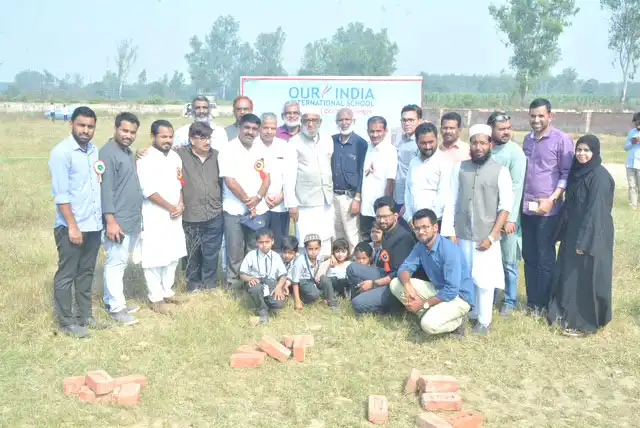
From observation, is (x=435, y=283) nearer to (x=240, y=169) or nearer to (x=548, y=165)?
(x=548, y=165)

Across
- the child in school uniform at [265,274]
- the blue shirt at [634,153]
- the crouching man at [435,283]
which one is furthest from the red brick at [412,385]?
the blue shirt at [634,153]

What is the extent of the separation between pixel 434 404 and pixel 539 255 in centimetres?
230

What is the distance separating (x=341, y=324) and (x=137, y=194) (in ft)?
7.36

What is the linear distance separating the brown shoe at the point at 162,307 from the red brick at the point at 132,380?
1.48m

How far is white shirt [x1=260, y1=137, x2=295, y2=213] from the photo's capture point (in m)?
6.26

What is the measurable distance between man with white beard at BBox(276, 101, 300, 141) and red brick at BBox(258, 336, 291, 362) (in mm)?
2710

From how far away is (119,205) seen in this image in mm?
5391

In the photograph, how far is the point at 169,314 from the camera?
580 centimetres

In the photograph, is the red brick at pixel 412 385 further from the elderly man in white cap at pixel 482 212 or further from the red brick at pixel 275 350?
the elderly man in white cap at pixel 482 212

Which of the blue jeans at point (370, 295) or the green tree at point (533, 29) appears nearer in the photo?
the blue jeans at point (370, 295)

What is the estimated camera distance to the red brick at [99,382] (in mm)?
4102

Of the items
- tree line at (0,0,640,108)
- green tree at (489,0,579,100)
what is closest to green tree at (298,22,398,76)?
tree line at (0,0,640,108)

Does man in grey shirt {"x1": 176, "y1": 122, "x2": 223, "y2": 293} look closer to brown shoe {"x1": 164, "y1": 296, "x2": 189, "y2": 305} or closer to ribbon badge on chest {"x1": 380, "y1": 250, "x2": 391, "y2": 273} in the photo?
brown shoe {"x1": 164, "y1": 296, "x2": 189, "y2": 305}

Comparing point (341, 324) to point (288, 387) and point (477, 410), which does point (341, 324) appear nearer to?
point (288, 387)
